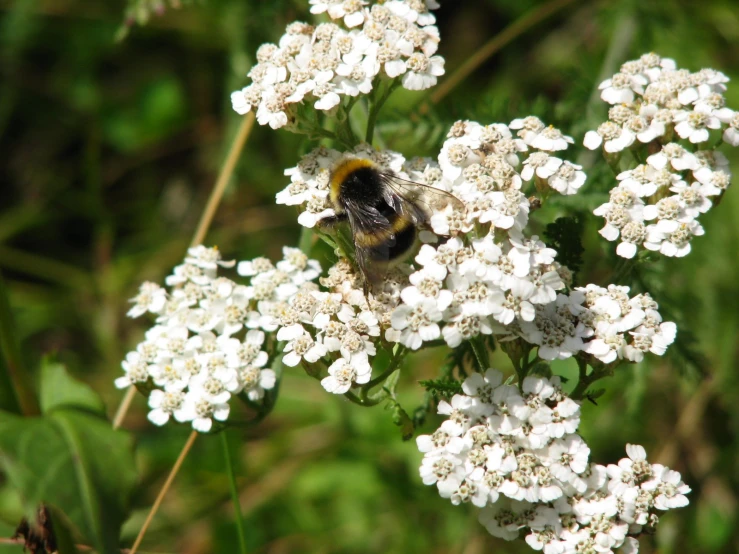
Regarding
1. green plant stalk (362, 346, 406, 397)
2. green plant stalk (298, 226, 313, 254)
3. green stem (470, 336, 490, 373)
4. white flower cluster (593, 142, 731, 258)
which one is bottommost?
green plant stalk (362, 346, 406, 397)

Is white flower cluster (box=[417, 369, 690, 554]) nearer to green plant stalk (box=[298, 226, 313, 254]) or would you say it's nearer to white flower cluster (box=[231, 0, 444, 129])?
green plant stalk (box=[298, 226, 313, 254])

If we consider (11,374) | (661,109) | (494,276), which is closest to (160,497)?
(11,374)

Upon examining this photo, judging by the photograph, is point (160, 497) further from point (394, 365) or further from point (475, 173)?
point (475, 173)

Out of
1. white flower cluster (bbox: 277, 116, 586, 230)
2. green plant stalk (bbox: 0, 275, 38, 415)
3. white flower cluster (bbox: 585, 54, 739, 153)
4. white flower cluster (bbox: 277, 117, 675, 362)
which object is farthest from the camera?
green plant stalk (bbox: 0, 275, 38, 415)

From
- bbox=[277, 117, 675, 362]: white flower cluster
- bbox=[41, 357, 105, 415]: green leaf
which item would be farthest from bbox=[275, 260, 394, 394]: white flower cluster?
bbox=[41, 357, 105, 415]: green leaf

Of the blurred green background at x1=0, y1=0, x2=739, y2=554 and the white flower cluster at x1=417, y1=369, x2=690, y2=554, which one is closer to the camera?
the white flower cluster at x1=417, y1=369, x2=690, y2=554

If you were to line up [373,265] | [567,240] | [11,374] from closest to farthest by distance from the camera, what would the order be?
[373,265]
[567,240]
[11,374]
